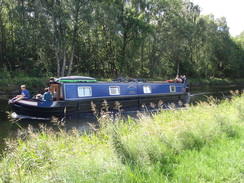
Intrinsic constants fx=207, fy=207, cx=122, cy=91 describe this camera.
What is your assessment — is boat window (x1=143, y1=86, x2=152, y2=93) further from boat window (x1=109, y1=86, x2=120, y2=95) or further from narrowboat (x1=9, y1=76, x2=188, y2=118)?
boat window (x1=109, y1=86, x2=120, y2=95)

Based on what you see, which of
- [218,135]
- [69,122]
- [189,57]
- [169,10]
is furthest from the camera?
[189,57]

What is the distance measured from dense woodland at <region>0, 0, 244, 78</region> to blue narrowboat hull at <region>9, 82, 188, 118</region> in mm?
9760

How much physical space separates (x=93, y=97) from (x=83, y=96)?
2.06 ft

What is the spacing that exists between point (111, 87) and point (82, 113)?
98.6 inches

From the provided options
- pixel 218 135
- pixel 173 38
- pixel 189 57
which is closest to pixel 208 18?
pixel 189 57

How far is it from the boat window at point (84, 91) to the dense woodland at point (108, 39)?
10.4 m

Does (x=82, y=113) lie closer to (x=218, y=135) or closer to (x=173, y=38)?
(x=218, y=135)

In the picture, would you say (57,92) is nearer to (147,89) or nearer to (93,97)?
(93,97)

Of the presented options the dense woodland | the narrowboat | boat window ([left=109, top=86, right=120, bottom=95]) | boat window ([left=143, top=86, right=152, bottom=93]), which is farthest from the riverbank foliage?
the dense woodland

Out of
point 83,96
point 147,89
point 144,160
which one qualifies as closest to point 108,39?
point 147,89

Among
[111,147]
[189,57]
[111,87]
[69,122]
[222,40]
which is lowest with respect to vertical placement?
[69,122]

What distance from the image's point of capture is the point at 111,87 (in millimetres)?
12656

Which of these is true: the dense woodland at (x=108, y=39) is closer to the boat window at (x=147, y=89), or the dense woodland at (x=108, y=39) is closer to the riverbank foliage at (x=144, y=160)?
the boat window at (x=147, y=89)

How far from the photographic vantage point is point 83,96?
11.3 m
